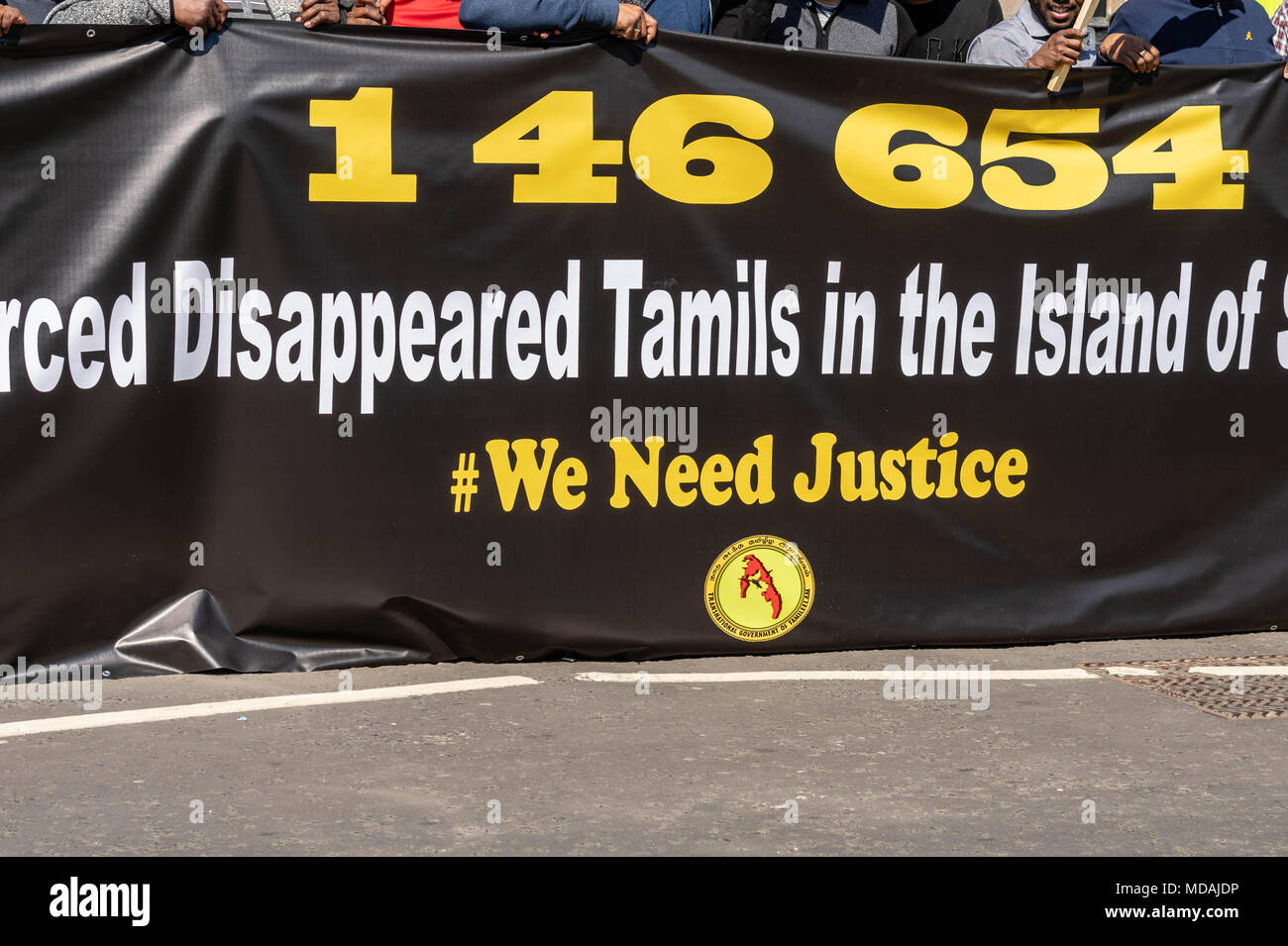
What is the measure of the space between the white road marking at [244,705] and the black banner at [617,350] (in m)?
0.33

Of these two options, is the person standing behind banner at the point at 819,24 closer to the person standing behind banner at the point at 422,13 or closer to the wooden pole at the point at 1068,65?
the wooden pole at the point at 1068,65

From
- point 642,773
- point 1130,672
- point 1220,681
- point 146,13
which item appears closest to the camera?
point 642,773

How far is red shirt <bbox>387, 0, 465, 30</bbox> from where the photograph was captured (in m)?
6.69

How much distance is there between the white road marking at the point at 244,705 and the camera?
5.16 m

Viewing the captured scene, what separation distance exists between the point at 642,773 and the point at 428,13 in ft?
11.2

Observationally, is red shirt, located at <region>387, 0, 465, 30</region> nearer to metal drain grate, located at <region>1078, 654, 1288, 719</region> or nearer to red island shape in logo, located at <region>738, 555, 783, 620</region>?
red island shape in logo, located at <region>738, 555, 783, 620</region>

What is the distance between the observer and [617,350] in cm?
612

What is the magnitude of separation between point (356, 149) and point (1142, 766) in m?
3.33

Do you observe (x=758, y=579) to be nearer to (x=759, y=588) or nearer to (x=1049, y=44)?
(x=759, y=588)

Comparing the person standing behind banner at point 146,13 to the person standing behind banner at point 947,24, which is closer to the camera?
the person standing behind banner at point 146,13

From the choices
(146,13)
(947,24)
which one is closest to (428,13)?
(146,13)

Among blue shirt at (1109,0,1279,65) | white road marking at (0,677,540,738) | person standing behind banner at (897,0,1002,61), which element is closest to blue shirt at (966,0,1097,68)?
blue shirt at (1109,0,1279,65)

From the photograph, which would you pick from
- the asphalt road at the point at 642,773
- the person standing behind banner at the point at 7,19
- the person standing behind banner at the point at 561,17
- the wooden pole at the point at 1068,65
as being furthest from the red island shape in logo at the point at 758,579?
the person standing behind banner at the point at 7,19

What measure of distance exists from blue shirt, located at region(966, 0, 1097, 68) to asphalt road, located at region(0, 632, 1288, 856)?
8.81 ft
